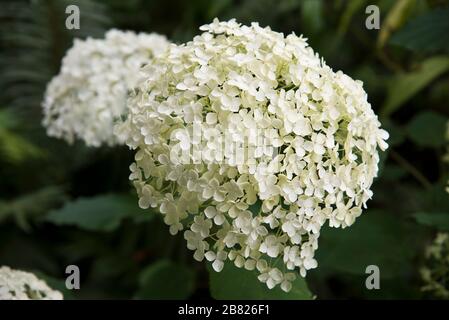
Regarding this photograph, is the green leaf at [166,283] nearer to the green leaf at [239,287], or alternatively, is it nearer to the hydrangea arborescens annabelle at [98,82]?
the hydrangea arborescens annabelle at [98,82]

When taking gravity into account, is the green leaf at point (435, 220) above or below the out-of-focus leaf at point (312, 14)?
below

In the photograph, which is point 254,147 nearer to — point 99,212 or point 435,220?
point 435,220

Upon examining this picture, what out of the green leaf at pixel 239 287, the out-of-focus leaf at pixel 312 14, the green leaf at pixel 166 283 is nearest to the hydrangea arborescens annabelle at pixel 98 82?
the green leaf at pixel 166 283

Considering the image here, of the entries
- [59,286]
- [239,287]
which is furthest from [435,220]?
[59,286]

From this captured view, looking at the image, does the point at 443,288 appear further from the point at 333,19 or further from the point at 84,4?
the point at 84,4

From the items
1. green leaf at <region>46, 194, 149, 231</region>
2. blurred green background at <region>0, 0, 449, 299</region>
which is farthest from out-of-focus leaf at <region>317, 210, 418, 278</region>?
green leaf at <region>46, 194, 149, 231</region>

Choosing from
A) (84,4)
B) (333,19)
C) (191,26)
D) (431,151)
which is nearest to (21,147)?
(84,4)

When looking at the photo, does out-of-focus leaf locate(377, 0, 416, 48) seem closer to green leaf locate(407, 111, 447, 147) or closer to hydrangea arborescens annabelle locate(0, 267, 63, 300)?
green leaf locate(407, 111, 447, 147)
